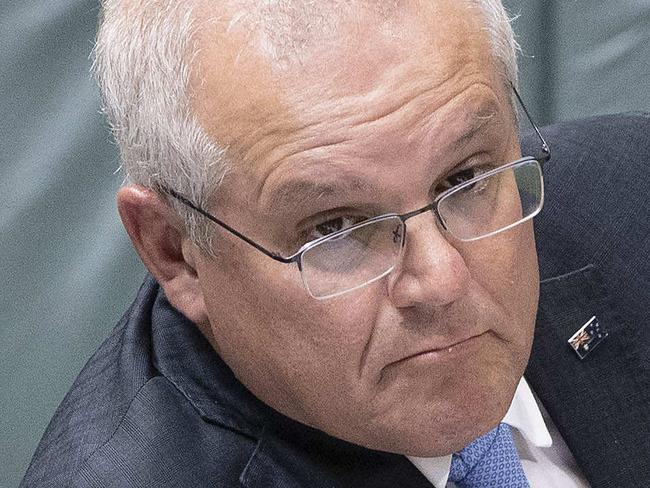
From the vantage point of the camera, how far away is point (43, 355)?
1.79 m

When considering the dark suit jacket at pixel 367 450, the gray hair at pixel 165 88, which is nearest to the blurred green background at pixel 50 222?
the dark suit jacket at pixel 367 450

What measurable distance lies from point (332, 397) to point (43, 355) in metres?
0.68

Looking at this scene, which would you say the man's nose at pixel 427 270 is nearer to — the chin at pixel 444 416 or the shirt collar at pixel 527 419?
the chin at pixel 444 416

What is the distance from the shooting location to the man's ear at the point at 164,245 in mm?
1283

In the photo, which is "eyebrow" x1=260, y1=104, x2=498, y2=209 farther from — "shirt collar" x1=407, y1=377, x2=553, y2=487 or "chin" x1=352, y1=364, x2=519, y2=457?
"shirt collar" x1=407, y1=377, x2=553, y2=487

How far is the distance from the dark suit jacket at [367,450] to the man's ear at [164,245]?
98 mm

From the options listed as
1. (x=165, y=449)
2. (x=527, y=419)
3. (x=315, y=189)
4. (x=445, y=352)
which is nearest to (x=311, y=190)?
(x=315, y=189)

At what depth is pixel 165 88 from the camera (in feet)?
3.96

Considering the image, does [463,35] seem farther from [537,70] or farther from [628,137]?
[537,70]

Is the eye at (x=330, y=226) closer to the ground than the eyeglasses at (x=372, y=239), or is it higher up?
higher up

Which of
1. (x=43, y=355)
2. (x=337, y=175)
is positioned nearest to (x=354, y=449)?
(x=337, y=175)

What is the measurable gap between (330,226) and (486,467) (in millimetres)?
398

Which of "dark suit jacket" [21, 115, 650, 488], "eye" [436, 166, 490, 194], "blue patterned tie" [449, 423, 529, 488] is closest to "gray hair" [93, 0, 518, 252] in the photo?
"eye" [436, 166, 490, 194]

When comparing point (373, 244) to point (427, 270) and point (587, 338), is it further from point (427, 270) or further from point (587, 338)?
point (587, 338)
